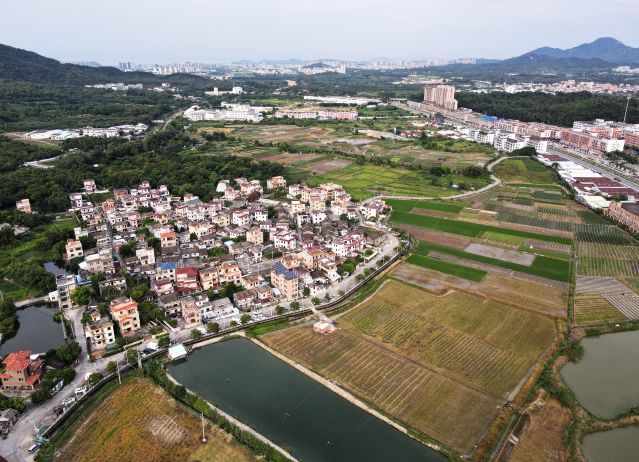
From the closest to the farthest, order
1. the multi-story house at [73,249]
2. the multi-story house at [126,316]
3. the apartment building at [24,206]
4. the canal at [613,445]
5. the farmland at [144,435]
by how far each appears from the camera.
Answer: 1. the farmland at [144,435]
2. the canal at [613,445]
3. the multi-story house at [126,316]
4. the multi-story house at [73,249]
5. the apartment building at [24,206]

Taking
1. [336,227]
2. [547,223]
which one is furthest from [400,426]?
[547,223]

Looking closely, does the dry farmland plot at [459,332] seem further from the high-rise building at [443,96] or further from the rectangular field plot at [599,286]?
the high-rise building at [443,96]

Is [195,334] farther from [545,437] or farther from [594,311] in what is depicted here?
[594,311]

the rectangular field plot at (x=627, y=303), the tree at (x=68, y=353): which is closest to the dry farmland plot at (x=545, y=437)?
the rectangular field plot at (x=627, y=303)

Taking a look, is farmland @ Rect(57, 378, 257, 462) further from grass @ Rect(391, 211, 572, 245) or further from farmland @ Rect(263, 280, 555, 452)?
grass @ Rect(391, 211, 572, 245)

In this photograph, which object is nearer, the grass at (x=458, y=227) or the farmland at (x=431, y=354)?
the farmland at (x=431, y=354)

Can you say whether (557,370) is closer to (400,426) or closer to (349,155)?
(400,426)

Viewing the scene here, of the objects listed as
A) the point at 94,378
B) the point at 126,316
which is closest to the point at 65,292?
the point at 126,316

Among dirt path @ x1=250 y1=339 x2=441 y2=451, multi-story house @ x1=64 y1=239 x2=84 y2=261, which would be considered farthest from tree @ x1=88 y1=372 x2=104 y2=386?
multi-story house @ x1=64 y1=239 x2=84 y2=261
